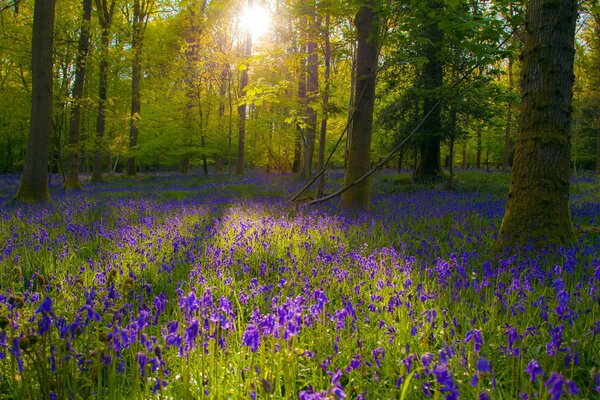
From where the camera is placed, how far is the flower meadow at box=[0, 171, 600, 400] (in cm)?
180

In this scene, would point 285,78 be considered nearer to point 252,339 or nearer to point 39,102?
point 39,102

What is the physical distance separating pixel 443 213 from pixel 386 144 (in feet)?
39.3

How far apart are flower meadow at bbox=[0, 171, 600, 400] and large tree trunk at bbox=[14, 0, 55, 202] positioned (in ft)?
10.5

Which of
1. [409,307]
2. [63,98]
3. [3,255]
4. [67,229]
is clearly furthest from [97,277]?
[63,98]

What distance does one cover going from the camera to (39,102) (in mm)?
9641

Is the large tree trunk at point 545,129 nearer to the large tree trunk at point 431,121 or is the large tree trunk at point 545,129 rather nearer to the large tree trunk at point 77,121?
the large tree trunk at point 431,121

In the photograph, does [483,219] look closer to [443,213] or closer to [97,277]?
[443,213]

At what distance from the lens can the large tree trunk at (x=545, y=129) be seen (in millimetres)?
4266

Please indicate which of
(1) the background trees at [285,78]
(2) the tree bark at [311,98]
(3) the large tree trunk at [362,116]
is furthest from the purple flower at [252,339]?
(2) the tree bark at [311,98]

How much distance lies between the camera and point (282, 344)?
6.82 feet

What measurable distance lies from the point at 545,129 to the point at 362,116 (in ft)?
14.3

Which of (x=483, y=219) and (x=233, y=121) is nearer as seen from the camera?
(x=483, y=219)

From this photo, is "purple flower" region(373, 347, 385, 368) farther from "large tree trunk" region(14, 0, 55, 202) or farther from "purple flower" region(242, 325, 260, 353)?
"large tree trunk" region(14, 0, 55, 202)

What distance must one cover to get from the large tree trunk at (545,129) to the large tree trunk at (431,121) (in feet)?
27.4
